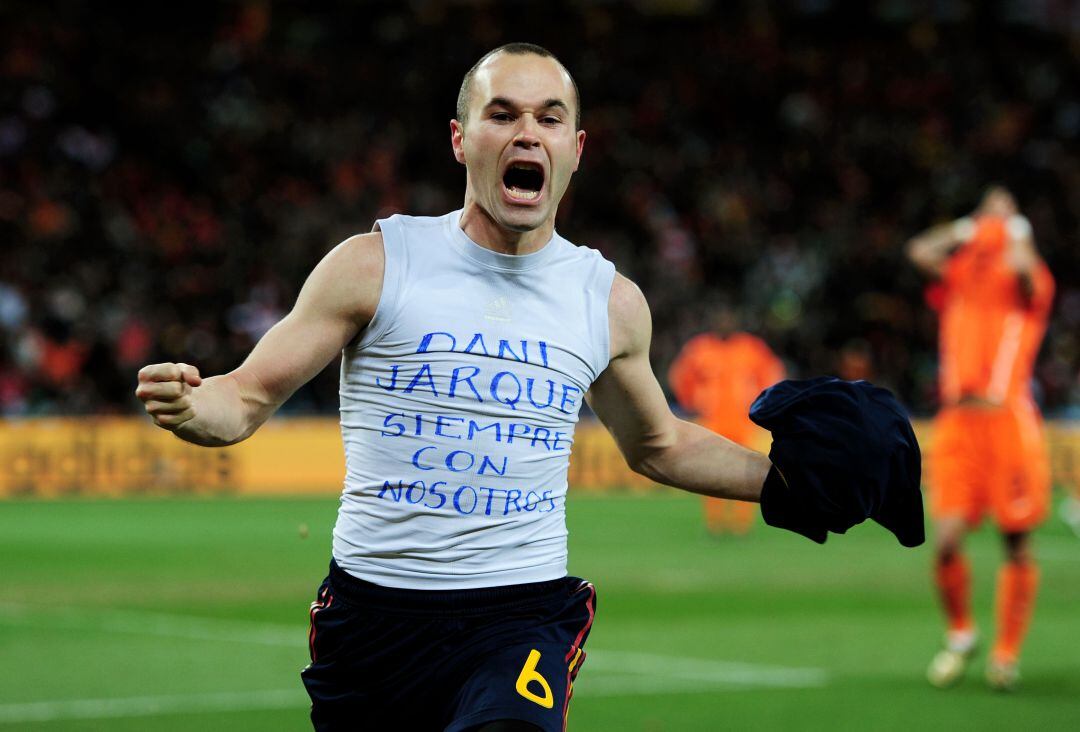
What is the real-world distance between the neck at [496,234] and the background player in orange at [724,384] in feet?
45.3

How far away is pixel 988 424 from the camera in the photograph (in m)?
9.45

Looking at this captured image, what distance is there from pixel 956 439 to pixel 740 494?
5.19m

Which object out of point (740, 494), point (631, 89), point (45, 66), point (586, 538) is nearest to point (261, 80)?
point (45, 66)

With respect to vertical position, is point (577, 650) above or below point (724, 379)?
below

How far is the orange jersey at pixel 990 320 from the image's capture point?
9414mm

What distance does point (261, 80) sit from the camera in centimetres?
2723

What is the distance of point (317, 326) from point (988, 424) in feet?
20.5

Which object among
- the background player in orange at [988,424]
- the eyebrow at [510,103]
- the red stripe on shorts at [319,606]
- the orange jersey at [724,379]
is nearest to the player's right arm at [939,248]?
the background player in orange at [988,424]

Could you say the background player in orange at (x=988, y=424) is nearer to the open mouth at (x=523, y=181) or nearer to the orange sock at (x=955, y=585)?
the orange sock at (x=955, y=585)

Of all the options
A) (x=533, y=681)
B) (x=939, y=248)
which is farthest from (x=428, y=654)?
(x=939, y=248)

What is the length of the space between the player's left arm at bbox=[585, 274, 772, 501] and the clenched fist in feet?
4.16

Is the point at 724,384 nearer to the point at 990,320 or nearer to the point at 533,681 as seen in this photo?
the point at 990,320

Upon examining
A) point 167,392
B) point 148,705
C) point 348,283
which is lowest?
point 148,705

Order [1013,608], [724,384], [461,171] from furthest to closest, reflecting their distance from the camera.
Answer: [461,171] → [724,384] → [1013,608]
